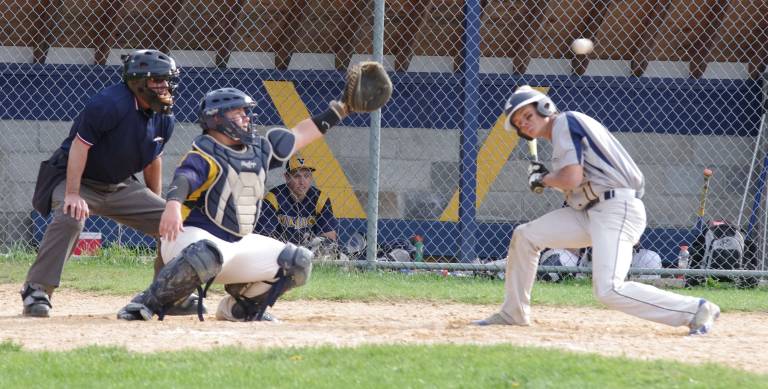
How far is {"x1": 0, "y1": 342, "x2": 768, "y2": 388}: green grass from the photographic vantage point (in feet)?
14.2

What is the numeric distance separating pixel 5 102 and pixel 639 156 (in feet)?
Answer: 20.4

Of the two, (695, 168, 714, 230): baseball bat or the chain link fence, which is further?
the chain link fence

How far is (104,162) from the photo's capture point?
6750mm

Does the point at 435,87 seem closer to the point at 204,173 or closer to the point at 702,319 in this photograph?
the point at 204,173

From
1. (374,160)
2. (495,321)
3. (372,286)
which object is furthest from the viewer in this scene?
(374,160)

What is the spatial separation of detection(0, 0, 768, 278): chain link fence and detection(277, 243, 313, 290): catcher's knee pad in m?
5.00

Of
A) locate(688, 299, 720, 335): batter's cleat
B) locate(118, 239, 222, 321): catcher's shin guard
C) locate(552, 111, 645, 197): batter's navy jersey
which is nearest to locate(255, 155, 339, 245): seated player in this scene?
locate(118, 239, 222, 321): catcher's shin guard

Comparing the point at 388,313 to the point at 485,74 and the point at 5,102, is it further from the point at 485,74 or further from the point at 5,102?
the point at 5,102

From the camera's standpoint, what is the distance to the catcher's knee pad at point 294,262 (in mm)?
6309

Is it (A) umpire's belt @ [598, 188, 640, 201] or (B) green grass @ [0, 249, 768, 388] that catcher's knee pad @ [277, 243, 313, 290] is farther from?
(A) umpire's belt @ [598, 188, 640, 201]

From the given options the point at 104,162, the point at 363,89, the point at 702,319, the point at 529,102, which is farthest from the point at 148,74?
the point at 702,319

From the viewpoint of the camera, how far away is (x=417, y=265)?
8.91 m

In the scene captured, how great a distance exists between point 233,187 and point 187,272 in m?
0.50

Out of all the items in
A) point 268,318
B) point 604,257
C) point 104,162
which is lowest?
point 268,318
